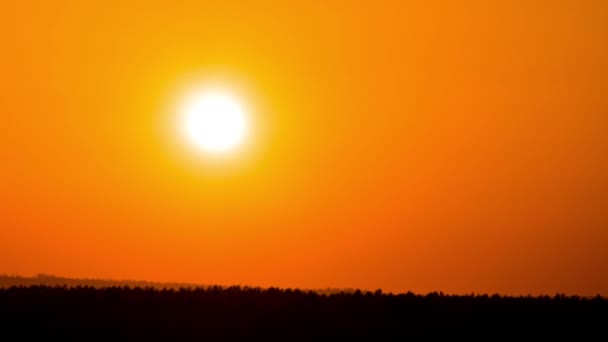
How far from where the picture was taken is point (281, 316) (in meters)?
24.1

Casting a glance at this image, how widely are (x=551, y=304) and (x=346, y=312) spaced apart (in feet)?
16.8

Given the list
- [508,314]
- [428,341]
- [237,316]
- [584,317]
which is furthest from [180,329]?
[584,317]

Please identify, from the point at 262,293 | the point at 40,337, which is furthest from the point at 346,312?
the point at 40,337

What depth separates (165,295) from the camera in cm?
2669

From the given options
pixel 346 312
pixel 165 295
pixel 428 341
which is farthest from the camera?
pixel 165 295

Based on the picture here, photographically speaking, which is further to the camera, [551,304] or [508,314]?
[551,304]

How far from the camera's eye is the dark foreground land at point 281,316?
23.4 meters

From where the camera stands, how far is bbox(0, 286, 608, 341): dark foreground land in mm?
23359

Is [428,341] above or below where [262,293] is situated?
below

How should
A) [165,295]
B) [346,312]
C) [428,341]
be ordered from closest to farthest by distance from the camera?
[428,341] → [346,312] → [165,295]

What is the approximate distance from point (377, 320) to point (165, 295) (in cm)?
534

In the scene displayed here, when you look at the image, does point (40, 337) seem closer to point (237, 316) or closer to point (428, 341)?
point (237, 316)

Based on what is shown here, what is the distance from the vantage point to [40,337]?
2361 centimetres

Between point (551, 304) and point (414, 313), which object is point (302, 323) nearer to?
point (414, 313)
